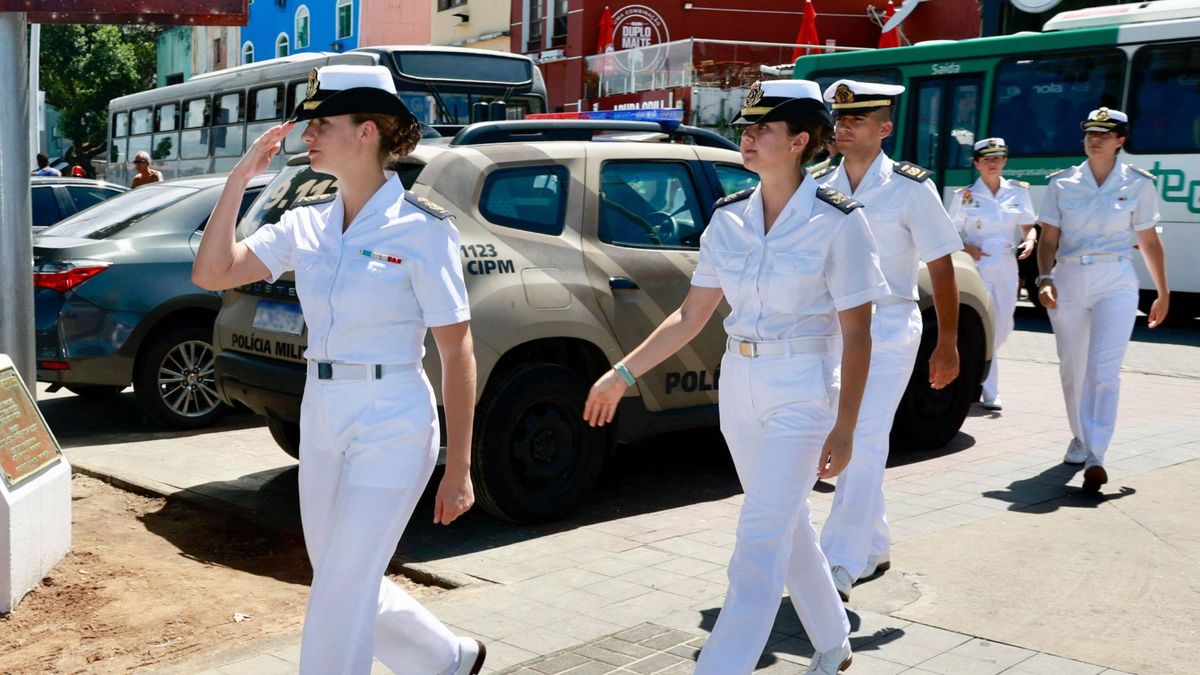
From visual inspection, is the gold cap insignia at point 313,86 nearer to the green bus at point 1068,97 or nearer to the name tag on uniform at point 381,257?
the name tag on uniform at point 381,257

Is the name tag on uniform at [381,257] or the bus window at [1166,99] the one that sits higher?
the bus window at [1166,99]

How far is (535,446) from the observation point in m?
6.28

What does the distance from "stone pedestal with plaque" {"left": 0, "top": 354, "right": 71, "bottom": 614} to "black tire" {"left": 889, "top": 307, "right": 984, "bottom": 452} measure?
470cm

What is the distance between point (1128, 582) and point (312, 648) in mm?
3495

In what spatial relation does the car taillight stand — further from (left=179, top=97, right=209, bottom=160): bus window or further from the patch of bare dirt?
(left=179, top=97, right=209, bottom=160): bus window

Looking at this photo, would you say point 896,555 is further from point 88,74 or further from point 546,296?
point 88,74

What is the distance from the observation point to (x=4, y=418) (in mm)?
5230

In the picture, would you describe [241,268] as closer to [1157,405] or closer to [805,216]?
[805,216]

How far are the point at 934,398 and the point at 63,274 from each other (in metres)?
5.43

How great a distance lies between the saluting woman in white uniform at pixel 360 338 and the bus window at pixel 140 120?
21636mm

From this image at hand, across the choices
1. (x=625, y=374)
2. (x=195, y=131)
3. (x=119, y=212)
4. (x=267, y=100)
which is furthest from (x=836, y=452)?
(x=195, y=131)

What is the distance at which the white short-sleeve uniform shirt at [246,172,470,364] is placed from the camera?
3410 mm

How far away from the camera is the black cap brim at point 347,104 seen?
3.43m

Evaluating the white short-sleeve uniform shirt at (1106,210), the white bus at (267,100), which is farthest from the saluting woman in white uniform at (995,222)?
the white bus at (267,100)
